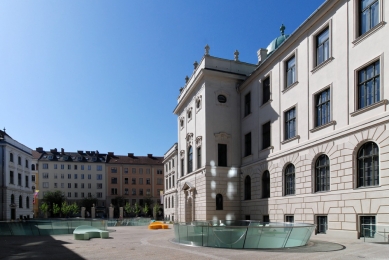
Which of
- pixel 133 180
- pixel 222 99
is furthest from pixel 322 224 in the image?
pixel 133 180

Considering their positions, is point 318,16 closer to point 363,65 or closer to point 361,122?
point 363,65

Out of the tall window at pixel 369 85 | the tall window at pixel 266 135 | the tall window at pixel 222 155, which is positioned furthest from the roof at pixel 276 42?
the tall window at pixel 369 85

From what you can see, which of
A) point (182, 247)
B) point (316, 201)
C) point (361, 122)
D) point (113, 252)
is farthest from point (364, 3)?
point (113, 252)

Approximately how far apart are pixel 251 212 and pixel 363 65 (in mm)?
17178

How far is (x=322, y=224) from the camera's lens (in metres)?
22.9

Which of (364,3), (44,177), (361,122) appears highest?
(364,3)

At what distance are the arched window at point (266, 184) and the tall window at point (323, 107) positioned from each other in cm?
805

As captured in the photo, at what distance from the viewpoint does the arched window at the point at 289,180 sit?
26.8 metres

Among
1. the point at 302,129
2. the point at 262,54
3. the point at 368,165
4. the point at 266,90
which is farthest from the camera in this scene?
the point at 262,54

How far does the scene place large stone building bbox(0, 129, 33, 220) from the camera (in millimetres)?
62812

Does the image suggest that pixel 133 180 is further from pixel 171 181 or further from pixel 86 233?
pixel 86 233

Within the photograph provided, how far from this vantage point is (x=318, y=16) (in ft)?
78.6

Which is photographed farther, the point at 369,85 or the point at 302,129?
the point at 302,129

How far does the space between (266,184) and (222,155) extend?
640cm
